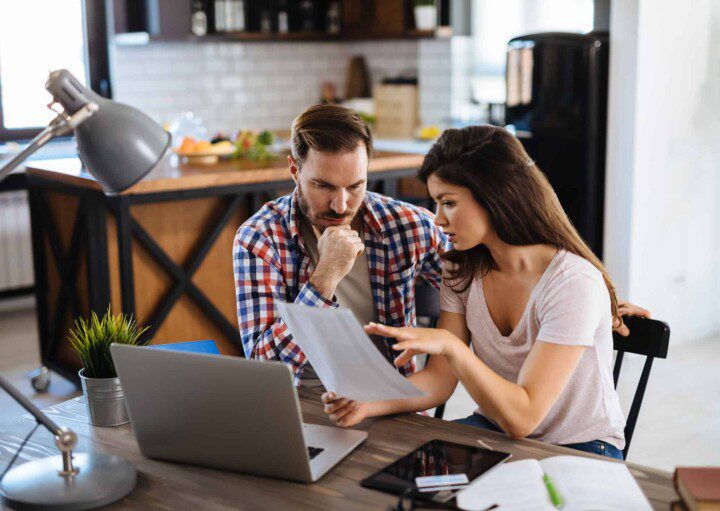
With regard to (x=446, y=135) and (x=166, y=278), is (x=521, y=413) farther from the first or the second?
(x=166, y=278)

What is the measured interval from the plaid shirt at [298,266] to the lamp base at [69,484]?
0.62 meters

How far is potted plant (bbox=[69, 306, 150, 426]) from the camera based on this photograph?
1781mm

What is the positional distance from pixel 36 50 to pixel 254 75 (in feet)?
5.39

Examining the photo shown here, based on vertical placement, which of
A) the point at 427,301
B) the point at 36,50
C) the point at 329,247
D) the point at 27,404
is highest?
the point at 36,50

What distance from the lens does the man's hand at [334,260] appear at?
210 cm

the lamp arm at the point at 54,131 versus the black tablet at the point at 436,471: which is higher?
the lamp arm at the point at 54,131

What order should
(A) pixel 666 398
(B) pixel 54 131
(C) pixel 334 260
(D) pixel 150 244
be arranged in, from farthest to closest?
(A) pixel 666 398 < (D) pixel 150 244 < (C) pixel 334 260 < (B) pixel 54 131

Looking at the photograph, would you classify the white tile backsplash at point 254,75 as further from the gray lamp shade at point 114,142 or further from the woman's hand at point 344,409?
the gray lamp shade at point 114,142

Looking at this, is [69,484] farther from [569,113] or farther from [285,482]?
[569,113]

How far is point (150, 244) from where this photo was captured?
388cm

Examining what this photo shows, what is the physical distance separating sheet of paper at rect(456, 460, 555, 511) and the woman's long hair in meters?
0.58

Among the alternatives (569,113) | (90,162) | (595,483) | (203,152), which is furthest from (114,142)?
(569,113)

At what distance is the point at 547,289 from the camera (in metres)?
1.91

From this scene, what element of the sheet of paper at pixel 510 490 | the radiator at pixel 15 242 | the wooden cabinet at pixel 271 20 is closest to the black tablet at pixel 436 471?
the sheet of paper at pixel 510 490
